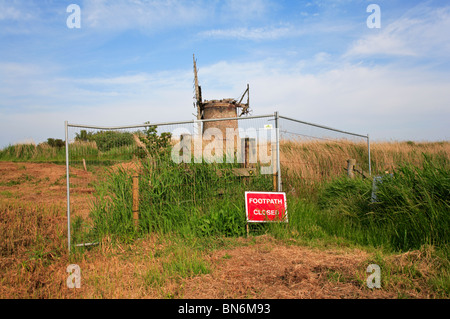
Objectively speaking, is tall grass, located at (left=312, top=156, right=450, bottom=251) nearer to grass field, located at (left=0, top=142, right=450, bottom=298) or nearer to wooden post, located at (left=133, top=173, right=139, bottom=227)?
grass field, located at (left=0, top=142, right=450, bottom=298)

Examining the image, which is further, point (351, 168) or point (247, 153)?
point (351, 168)

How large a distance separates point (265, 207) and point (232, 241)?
975 millimetres

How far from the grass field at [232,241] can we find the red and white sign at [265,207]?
0.19 m

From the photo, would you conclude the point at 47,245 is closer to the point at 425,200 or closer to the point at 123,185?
the point at 123,185

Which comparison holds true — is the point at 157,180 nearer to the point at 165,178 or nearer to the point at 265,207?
the point at 165,178

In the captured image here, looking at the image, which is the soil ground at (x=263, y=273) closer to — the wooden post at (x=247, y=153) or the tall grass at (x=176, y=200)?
the tall grass at (x=176, y=200)

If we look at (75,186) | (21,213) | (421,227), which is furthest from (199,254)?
(21,213)

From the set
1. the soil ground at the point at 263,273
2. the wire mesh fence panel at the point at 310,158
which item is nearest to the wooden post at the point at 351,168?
the wire mesh fence panel at the point at 310,158

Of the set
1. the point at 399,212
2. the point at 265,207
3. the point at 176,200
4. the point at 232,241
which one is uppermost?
Result: the point at 176,200

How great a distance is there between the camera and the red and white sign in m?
5.72

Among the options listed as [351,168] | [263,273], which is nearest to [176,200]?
[263,273]

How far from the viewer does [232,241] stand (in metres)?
5.27
